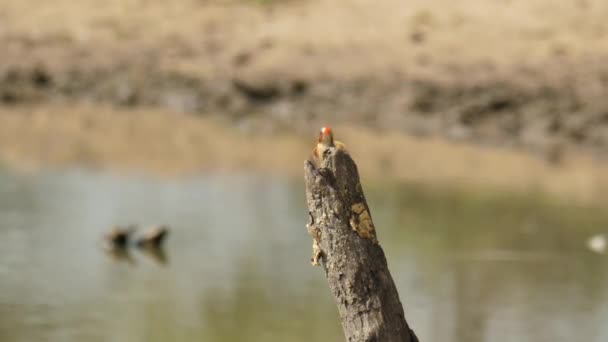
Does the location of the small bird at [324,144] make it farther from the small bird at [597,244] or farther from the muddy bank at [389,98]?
the muddy bank at [389,98]

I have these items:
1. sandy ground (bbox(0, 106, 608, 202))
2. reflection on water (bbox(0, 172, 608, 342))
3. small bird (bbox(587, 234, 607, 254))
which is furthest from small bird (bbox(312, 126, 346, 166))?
sandy ground (bbox(0, 106, 608, 202))

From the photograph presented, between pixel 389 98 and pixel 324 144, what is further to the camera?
pixel 389 98

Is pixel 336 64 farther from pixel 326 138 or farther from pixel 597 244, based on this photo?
pixel 326 138

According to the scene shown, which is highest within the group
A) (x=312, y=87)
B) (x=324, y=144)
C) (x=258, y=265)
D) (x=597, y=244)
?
(x=312, y=87)

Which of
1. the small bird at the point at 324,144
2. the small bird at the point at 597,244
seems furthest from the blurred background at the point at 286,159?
the small bird at the point at 324,144

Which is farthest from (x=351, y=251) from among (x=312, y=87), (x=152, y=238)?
(x=312, y=87)

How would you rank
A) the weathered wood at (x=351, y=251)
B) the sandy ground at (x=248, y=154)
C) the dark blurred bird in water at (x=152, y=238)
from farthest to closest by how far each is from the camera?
the sandy ground at (x=248, y=154) → the dark blurred bird in water at (x=152, y=238) → the weathered wood at (x=351, y=251)

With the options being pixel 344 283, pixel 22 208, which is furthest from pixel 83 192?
pixel 344 283
